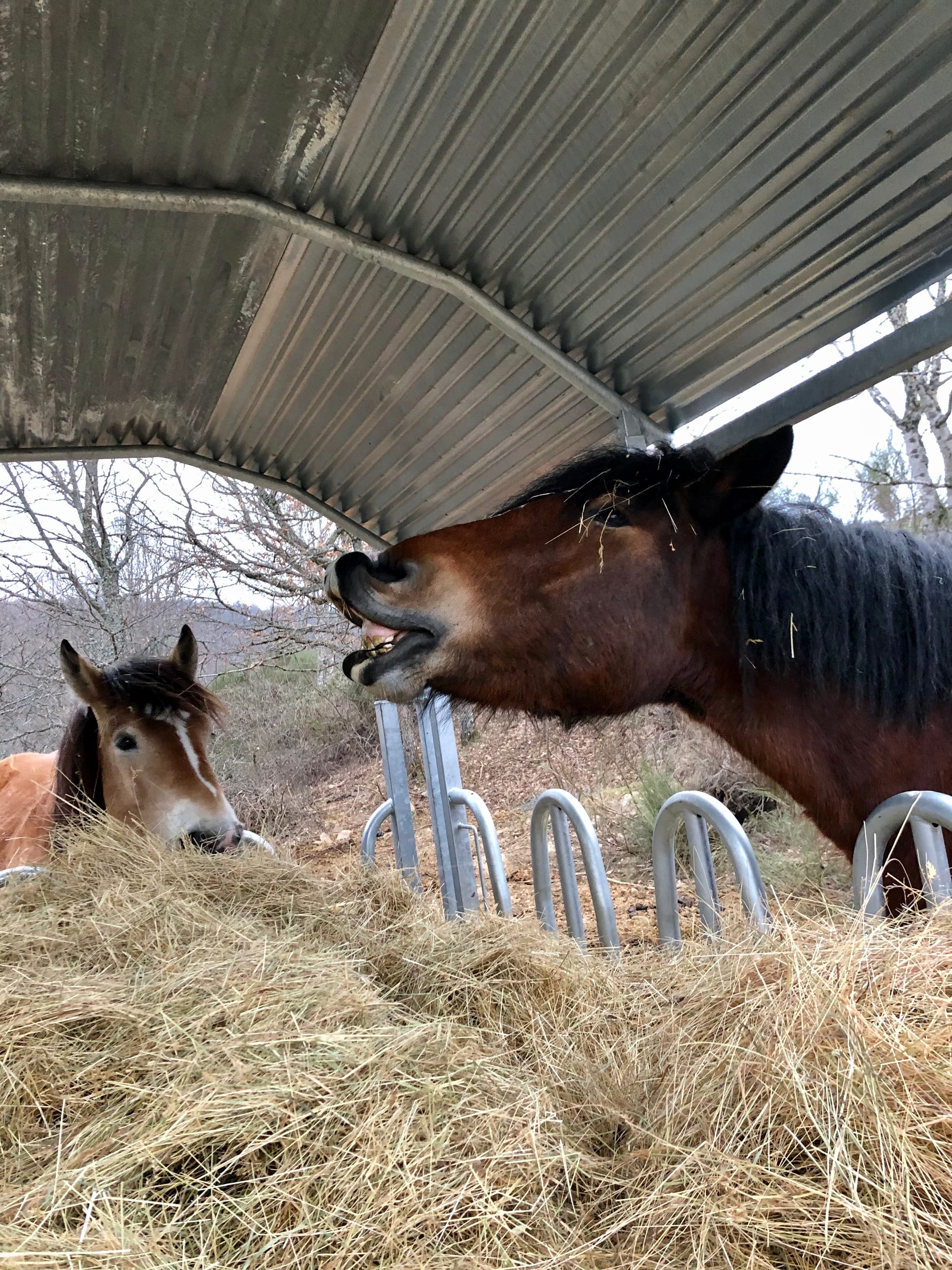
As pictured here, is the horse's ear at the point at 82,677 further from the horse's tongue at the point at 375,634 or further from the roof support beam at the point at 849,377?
the roof support beam at the point at 849,377

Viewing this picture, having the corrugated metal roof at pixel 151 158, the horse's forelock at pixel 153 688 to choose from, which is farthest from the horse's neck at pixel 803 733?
the horse's forelock at pixel 153 688

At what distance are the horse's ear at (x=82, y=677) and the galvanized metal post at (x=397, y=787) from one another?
1.36 meters

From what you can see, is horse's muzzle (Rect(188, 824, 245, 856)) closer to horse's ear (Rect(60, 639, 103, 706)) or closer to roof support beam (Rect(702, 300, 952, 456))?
horse's ear (Rect(60, 639, 103, 706))

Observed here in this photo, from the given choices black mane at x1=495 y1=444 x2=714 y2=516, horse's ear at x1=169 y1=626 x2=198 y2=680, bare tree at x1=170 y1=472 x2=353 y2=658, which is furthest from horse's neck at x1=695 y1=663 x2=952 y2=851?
bare tree at x1=170 y1=472 x2=353 y2=658

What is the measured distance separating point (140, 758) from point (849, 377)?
3114 millimetres

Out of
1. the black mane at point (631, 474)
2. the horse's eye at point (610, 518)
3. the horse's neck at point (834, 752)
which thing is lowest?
the horse's neck at point (834, 752)

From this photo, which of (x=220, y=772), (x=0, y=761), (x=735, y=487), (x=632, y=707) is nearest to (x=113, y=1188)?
(x=632, y=707)

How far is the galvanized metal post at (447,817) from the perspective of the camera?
3.70 metres

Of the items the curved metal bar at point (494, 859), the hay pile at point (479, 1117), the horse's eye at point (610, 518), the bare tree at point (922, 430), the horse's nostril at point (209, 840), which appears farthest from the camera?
the bare tree at point (922, 430)

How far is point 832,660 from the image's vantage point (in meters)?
1.91

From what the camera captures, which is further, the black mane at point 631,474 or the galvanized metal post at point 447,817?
the galvanized metal post at point 447,817

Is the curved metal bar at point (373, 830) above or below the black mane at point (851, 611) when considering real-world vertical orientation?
below

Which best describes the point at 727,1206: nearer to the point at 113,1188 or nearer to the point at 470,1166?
the point at 470,1166

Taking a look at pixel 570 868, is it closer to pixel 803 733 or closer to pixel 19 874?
pixel 803 733
